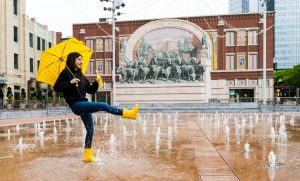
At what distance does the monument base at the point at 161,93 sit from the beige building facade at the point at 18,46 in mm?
12628

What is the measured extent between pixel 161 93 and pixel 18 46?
18.8 metres

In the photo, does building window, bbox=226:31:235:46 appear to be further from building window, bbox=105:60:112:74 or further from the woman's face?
the woman's face

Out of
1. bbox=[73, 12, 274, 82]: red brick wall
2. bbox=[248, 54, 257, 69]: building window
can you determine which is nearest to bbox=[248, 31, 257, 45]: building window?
bbox=[73, 12, 274, 82]: red brick wall

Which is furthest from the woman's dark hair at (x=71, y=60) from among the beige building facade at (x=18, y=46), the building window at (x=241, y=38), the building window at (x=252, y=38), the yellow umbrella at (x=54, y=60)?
the building window at (x=252, y=38)

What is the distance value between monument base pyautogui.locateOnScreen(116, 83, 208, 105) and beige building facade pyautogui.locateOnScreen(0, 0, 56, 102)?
497 inches

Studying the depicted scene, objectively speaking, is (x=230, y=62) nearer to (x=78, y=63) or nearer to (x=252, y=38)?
(x=252, y=38)

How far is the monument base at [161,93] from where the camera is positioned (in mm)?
39188

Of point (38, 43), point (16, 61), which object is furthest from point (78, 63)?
point (38, 43)

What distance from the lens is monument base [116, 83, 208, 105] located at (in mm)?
39188

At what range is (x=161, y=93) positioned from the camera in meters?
39.9

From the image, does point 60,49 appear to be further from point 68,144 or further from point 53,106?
point 53,106

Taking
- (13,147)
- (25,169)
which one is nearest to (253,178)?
(25,169)

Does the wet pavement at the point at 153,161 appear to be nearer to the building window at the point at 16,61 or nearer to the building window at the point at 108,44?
the building window at the point at 16,61

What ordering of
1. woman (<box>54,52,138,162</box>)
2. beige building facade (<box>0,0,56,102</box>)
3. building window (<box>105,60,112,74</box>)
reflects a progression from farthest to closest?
building window (<box>105,60,112,74</box>), beige building facade (<box>0,0,56,102</box>), woman (<box>54,52,138,162</box>)
